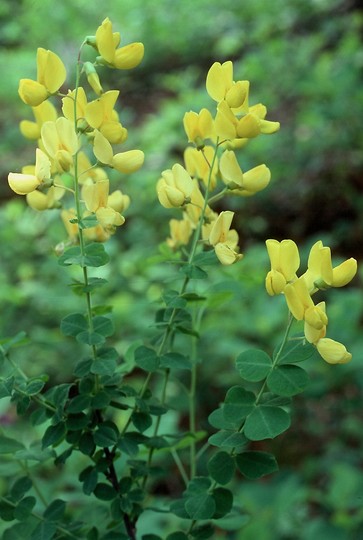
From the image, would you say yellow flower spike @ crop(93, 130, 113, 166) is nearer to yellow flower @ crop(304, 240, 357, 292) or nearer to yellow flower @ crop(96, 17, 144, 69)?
yellow flower @ crop(96, 17, 144, 69)

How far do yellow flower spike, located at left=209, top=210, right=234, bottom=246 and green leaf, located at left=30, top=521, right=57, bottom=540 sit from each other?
23 cm

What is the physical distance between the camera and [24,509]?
50 cm

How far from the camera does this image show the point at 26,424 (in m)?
1.71

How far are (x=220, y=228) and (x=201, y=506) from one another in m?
0.19

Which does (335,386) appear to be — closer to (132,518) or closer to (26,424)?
(26,424)

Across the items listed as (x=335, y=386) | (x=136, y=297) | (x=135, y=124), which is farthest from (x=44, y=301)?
(x=135, y=124)

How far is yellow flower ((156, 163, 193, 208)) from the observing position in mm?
480

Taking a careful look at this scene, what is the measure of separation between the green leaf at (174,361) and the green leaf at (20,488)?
0.46ft

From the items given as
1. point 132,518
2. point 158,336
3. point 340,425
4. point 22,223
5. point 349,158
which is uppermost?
point 158,336

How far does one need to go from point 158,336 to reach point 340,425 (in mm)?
1432

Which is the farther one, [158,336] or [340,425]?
[340,425]

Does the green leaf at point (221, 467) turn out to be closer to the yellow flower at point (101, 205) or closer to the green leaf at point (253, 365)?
the green leaf at point (253, 365)

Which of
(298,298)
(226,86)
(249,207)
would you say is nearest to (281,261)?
(298,298)

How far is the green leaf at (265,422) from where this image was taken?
1.40ft
